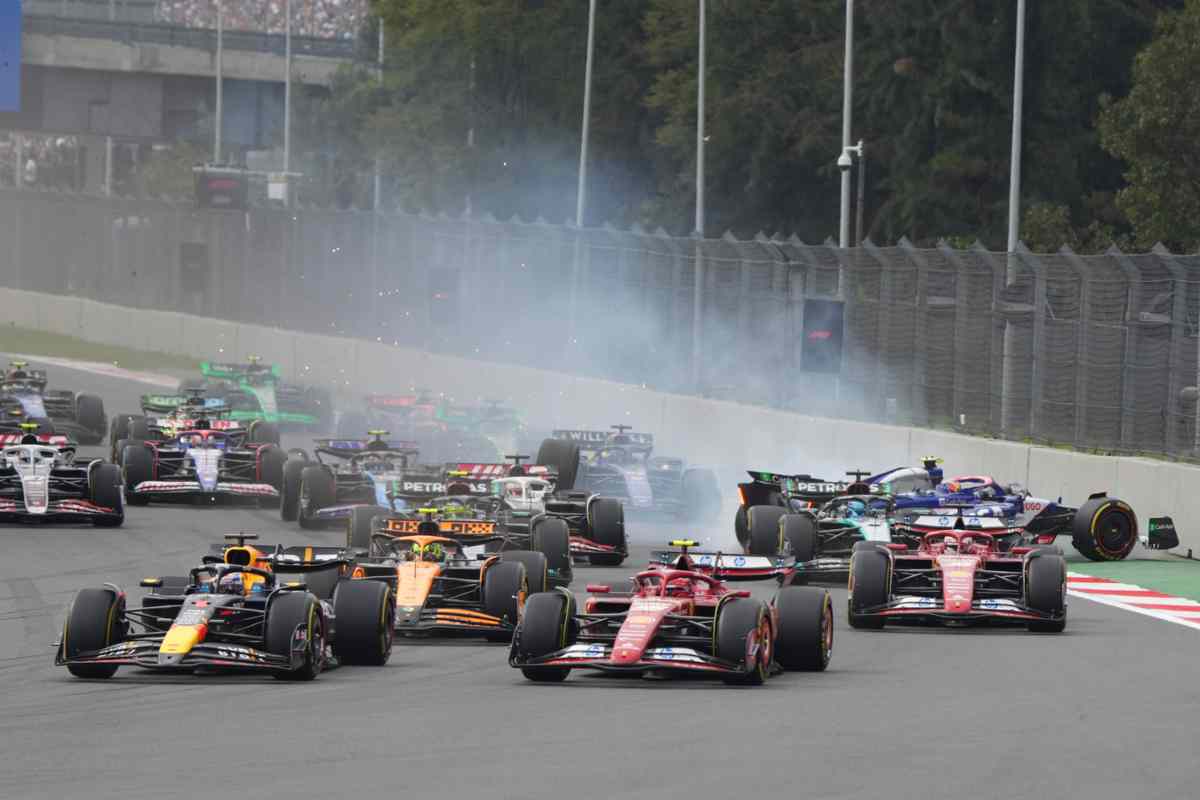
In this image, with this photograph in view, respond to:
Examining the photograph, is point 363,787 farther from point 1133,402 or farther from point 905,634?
point 1133,402

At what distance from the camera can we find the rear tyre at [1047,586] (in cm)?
2077

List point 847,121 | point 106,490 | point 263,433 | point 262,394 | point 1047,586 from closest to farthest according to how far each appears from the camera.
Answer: point 1047,586, point 106,490, point 263,433, point 262,394, point 847,121

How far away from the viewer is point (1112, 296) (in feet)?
102

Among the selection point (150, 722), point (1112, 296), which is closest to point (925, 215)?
point (1112, 296)

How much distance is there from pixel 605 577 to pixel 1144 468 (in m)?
6.85

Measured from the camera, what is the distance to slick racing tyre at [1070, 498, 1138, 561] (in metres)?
27.2

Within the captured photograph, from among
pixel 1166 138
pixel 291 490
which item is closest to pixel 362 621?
pixel 291 490

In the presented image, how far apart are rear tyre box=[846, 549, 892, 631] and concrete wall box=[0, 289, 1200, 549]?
25.2ft

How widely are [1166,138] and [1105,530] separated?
87.8 ft

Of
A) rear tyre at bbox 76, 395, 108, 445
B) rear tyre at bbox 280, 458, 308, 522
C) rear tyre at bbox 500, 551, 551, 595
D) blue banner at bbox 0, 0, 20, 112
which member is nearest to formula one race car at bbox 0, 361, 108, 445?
rear tyre at bbox 76, 395, 108, 445

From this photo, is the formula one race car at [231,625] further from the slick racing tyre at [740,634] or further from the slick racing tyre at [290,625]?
the slick racing tyre at [740,634]

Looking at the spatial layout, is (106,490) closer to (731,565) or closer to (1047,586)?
(731,565)

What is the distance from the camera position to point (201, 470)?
32594 millimetres

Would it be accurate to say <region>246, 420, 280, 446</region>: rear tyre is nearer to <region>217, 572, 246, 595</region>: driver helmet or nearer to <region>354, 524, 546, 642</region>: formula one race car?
<region>354, 524, 546, 642</region>: formula one race car
